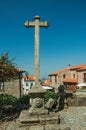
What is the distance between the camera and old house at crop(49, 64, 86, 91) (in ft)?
133

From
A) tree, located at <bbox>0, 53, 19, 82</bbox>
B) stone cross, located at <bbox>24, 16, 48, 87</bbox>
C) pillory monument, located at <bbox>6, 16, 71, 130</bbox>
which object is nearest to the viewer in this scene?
pillory monument, located at <bbox>6, 16, 71, 130</bbox>

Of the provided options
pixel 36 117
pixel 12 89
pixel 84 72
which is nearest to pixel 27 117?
pixel 36 117

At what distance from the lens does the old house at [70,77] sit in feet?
133

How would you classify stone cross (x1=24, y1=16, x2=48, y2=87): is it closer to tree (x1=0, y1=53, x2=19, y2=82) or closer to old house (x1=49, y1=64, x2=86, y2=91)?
tree (x1=0, y1=53, x2=19, y2=82)

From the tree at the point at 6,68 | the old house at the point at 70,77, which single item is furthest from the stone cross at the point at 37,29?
the old house at the point at 70,77

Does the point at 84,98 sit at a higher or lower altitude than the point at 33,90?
lower

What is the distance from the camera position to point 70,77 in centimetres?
4609

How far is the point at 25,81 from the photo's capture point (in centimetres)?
6034

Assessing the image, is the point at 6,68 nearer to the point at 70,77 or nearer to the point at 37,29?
the point at 37,29

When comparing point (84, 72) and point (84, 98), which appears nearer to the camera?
point (84, 98)

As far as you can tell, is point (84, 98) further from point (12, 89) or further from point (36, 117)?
point (12, 89)

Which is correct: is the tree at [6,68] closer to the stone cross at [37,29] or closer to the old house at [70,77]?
the stone cross at [37,29]

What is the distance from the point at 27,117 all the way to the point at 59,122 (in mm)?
1039

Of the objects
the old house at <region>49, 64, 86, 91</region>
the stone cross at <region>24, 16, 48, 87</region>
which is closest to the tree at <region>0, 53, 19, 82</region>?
the stone cross at <region>24, 16, 48, 87</region>
